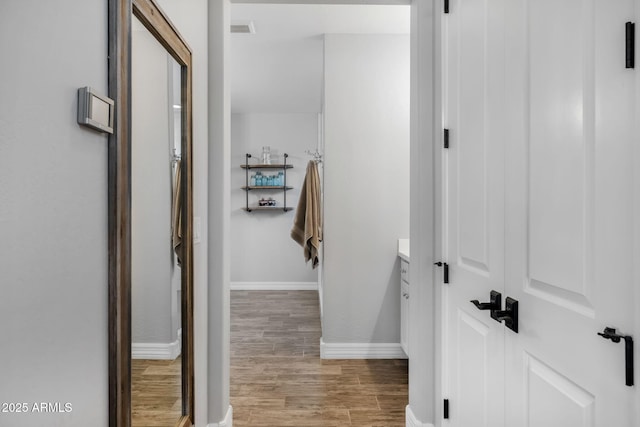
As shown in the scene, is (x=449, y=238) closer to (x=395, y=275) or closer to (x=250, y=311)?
(x=395, y=275)

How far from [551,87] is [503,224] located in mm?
443

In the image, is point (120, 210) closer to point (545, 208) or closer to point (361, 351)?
point (545, 208)

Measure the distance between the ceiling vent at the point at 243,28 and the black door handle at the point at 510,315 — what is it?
8.98 ft

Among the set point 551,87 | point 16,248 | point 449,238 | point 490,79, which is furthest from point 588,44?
point 16,248

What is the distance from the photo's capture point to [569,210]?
97 cm

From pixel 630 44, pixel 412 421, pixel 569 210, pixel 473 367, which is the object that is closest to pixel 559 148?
pixel 569 210

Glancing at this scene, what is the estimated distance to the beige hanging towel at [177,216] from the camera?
1541mm

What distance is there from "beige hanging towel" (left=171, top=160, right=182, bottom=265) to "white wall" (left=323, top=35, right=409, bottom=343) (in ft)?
5.77

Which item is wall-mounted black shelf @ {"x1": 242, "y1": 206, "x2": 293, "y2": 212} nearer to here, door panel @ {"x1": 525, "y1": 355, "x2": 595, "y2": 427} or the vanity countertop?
the vanity countertop

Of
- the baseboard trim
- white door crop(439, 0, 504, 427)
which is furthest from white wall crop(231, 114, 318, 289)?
white door crop(439, 0, 504, 427)

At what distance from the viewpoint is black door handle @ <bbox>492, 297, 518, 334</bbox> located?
121 centimetres

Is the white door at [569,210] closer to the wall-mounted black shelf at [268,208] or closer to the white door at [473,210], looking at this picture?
the white door at [473,210]

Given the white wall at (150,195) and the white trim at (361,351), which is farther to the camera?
the white trim at (361,351)

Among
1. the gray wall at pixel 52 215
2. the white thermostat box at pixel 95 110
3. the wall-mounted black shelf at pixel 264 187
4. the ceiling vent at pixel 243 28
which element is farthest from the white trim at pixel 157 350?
the wall-mounted black shelf at pixel 264 187
